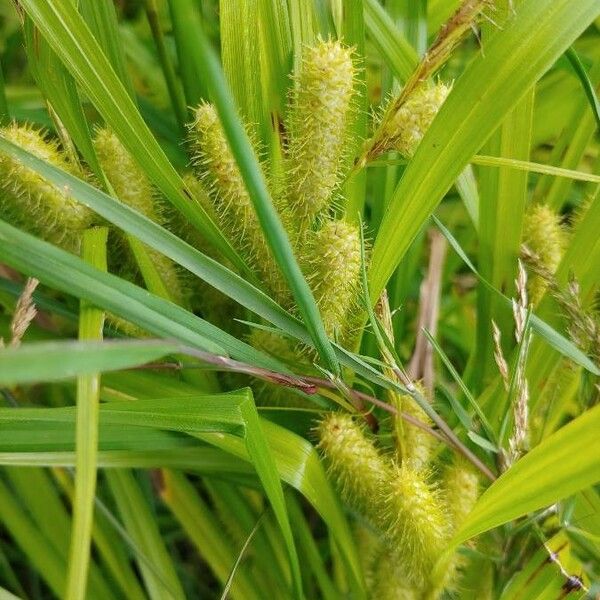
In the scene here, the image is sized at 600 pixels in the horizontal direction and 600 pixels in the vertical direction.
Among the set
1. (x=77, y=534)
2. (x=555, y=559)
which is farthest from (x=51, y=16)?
(x=555, y=559)

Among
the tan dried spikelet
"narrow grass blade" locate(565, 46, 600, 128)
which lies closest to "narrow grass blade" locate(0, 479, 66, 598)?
the tan dried spikelet

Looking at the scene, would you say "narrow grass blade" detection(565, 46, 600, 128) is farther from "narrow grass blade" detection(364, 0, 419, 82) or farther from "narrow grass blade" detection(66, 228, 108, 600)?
"narrow grass blade" detection(66, 228, 108, 600)

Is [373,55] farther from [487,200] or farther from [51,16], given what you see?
[51,16]

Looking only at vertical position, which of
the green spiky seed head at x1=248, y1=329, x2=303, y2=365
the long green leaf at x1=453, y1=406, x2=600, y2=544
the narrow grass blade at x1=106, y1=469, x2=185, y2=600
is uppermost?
the green spiky seed head at x1=248, y1=329, x2=303, y2=365

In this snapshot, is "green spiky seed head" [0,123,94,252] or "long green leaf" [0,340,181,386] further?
"green spiky seed head" [0,123,94,252]

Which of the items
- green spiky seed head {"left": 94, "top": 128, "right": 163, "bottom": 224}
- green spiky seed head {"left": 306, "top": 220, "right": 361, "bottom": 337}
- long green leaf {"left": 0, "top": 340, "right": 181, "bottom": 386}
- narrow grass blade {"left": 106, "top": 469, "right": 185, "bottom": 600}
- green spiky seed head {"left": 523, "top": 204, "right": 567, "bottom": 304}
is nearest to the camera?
long green leaf {"left": 0, "top": 340, "right": 181, "bottom": 386}

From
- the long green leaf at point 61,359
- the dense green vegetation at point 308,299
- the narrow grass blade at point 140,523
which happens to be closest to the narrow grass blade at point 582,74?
the dense green vegetation at point 308,299
